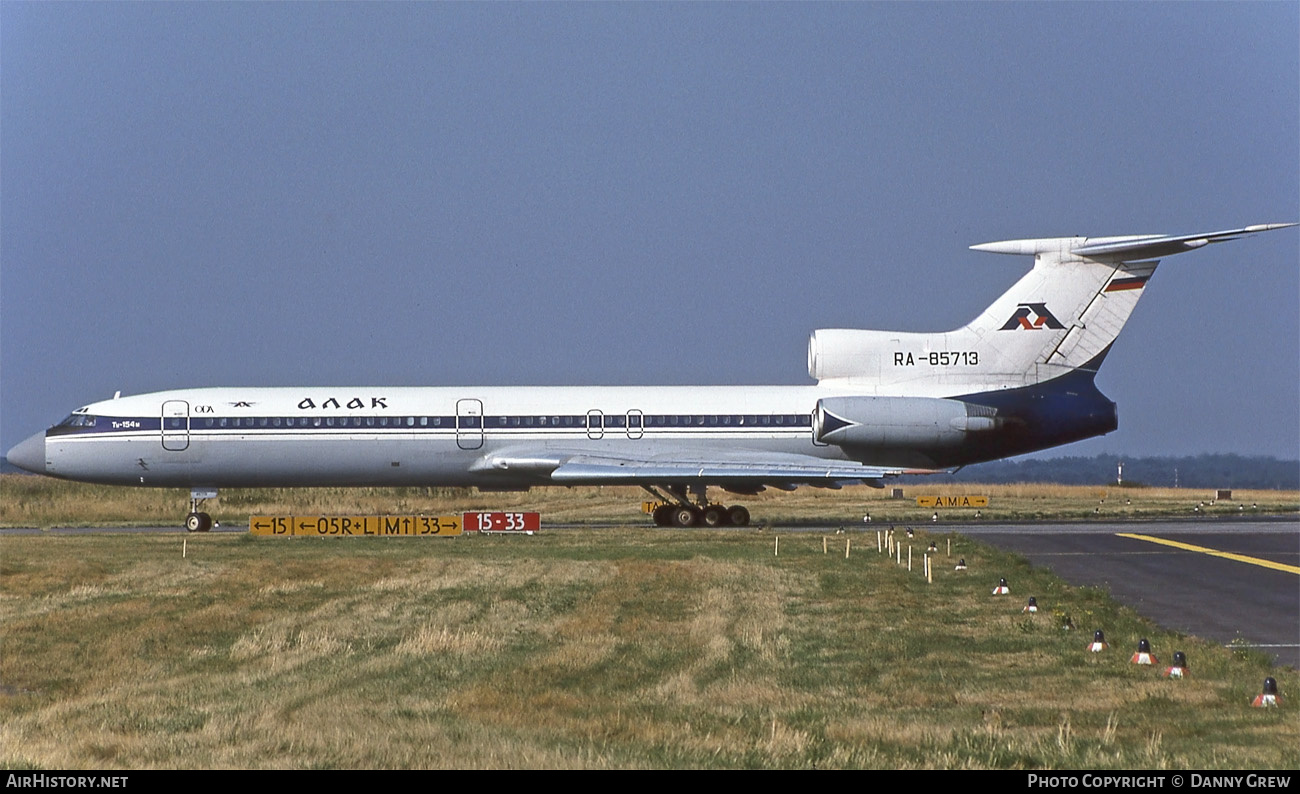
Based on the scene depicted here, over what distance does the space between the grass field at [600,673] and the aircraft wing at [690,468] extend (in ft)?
38.7

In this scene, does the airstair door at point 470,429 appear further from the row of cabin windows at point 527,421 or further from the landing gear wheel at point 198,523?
the landing gear wheel at point 198,523

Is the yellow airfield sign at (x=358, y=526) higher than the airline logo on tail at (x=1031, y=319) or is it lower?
lower

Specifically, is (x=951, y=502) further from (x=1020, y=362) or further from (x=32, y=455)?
(x=32, y=455)

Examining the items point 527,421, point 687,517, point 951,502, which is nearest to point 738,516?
point 687,517

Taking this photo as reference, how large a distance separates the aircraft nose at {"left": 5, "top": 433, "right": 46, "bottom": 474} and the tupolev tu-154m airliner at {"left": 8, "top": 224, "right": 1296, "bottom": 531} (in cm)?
5

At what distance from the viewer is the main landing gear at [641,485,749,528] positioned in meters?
40.2

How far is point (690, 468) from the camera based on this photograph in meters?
38.3

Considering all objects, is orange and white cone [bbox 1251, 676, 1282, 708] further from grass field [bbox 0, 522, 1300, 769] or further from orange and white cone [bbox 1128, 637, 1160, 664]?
orange and white cone [bbox 1128, 637, 1160, 664]

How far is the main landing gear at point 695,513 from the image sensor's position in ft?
132

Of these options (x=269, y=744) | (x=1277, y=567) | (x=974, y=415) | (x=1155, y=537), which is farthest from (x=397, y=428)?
(x=269, y=744)

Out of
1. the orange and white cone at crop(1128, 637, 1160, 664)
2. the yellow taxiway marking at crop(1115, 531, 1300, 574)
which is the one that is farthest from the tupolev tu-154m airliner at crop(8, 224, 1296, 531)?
the orange and white cone at crop(1128, 637, 1160, 664)

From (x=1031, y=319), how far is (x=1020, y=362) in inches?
47.3

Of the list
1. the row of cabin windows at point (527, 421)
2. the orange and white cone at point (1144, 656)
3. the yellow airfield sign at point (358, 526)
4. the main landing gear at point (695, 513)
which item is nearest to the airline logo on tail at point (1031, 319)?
the row of cabin windows at point (527, 421)

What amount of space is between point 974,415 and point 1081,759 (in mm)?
30055
